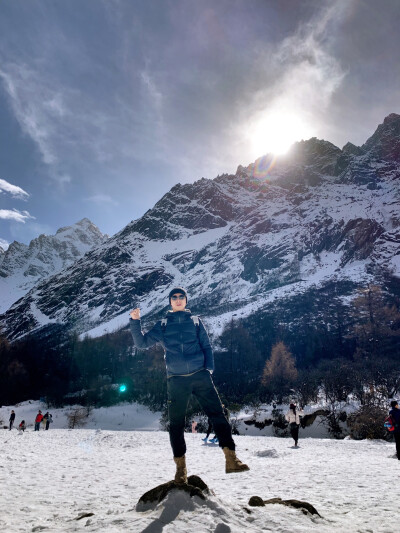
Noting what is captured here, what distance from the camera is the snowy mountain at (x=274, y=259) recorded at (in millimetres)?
95375

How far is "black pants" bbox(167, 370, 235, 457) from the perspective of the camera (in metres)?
3.15

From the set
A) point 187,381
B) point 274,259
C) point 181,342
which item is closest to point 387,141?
point 274,259

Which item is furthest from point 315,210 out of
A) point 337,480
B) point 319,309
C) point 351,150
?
point 337,480

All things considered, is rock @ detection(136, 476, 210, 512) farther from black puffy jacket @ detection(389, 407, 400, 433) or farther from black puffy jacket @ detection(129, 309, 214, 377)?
black puffy jacket @ detection(389, 407, 400, 433)

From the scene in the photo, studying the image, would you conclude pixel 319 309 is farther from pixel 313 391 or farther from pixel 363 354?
pixel 313 391

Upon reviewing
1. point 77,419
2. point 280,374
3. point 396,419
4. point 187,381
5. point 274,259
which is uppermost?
point 274,259

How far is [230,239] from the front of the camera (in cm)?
16688

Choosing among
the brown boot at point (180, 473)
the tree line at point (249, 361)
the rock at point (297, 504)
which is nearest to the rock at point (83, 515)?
the brown boot at point (180, 473)

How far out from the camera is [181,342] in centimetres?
332

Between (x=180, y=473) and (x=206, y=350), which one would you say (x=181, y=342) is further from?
(x=180, y=473)

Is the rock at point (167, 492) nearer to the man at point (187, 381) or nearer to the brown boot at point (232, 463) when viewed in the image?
the man at point (187, 381)

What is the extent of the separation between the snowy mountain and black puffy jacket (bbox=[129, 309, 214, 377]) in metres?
71.3

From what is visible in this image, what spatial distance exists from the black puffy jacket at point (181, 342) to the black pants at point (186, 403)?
88mm

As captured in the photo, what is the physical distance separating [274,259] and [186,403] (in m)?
132
